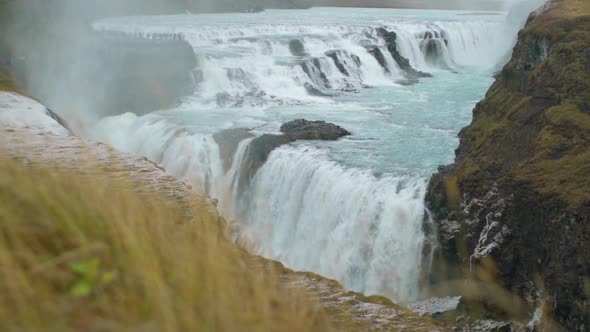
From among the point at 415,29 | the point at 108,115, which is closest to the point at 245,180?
the point at 108,115

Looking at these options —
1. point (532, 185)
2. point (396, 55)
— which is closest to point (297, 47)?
point (396, 55)

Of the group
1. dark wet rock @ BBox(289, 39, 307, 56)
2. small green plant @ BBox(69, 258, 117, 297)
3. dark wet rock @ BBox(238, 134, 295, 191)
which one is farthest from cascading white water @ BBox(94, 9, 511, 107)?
small green plant @ BBox(69, 258, 117, 297)

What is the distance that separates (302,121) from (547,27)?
7.41 meters

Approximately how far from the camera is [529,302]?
8.08 meters

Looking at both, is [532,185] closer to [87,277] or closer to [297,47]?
[87,277]

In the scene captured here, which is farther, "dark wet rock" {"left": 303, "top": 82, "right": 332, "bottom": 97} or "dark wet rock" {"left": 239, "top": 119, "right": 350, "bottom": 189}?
"dark wet rock" {"left": 303, "top": 82, "right": 332, "bottom": 97}

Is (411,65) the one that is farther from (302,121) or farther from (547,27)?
(547,27)

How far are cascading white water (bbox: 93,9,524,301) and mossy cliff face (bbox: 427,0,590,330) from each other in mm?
1199

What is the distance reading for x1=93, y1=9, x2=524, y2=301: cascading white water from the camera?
12.0m

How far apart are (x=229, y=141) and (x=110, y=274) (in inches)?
613

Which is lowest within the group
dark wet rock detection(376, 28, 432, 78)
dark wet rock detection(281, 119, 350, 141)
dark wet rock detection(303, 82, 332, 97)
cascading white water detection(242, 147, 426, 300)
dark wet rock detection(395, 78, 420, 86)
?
cascading white water detection(242, 147, 426, 300)

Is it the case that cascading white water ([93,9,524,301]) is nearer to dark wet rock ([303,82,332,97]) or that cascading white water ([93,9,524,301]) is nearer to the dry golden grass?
dark wet rock ([303,82,332,97])

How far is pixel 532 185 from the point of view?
8.81 m

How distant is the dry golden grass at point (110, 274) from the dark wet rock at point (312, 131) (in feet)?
46.8
